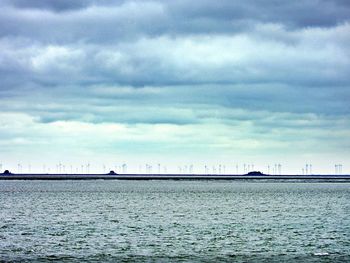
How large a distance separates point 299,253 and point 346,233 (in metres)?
21.2

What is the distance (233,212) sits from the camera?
125312 millimetres

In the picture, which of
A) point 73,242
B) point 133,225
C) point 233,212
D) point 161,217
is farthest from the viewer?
point 233,212

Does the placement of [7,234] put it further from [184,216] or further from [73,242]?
[184,216]

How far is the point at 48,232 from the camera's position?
81438 mm

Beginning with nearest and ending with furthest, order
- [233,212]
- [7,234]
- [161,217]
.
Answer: [7,234] < [161,217] < [233,212]

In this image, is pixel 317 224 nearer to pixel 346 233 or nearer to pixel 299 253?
pixel 346 233

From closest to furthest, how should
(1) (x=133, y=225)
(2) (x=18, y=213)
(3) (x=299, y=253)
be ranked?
(3) (x=299, y=253) → (1) (x=133, y=225) → (2) (x=18, y=213)

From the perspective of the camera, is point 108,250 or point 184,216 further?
point 184,216

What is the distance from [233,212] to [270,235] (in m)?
46.1

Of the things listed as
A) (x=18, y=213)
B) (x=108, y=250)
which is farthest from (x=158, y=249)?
(x=18, y=213)

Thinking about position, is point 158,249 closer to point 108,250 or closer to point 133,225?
point 108,250

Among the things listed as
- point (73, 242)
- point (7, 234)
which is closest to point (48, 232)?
point (7, 234)

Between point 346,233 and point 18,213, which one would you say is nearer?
point 346,233

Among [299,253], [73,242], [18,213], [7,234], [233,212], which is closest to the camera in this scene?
[299,253]
